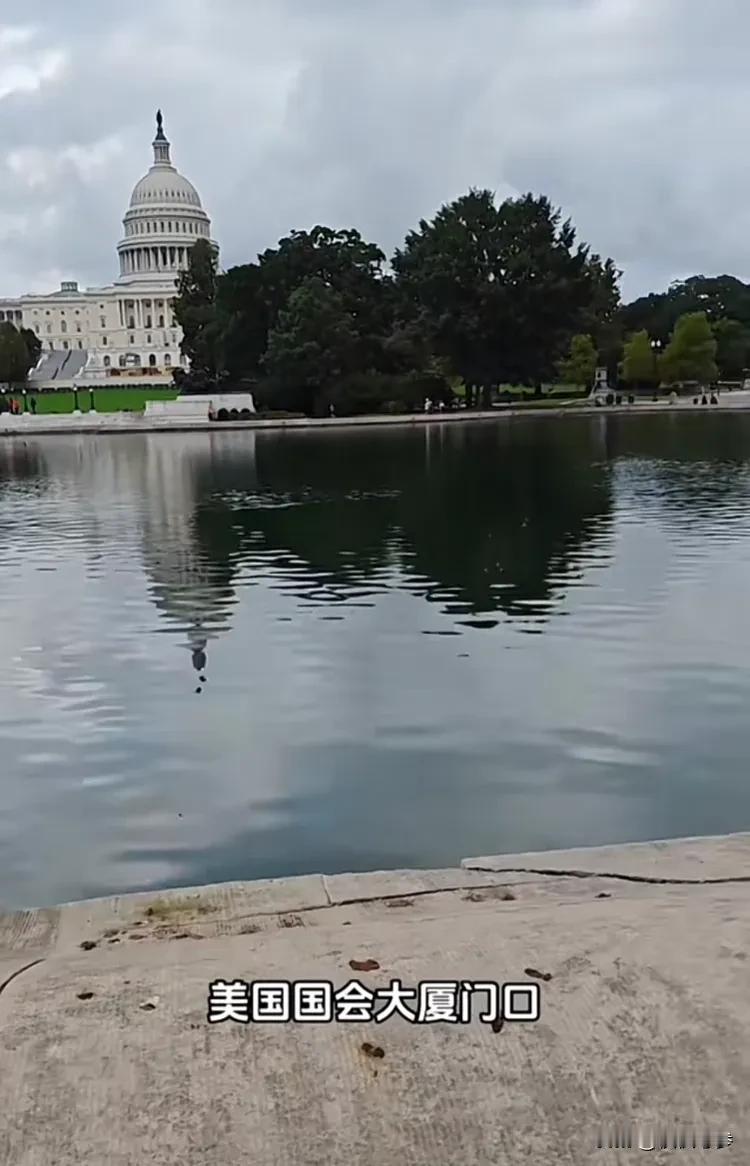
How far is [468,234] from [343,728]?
2370 inches

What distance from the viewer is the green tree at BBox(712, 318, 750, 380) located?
292 feet

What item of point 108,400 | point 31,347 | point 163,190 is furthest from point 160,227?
point 108,400

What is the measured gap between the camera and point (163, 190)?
13350cm

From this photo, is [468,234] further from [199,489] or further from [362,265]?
[199,489]

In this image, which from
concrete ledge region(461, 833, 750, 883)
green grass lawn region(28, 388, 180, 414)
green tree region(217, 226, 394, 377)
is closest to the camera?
concrete ledge region(461, 833, 750, 883)

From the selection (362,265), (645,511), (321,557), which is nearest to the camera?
(321,557)

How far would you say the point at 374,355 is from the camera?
66938mm

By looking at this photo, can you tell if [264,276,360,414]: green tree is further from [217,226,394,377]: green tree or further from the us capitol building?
the us capitol building

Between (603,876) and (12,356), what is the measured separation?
353ft

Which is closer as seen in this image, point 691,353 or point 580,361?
point 691,353

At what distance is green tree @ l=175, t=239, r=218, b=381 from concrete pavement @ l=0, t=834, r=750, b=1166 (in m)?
72.9

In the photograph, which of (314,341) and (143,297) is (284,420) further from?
(143,297)

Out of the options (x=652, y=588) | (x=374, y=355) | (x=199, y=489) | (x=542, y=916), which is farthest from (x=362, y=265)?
(x=542, y=916)

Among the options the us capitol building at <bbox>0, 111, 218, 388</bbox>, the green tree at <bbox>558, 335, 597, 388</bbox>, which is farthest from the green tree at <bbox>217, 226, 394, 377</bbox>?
the us capitol building at <bbox>0, 111, 218, 388</bbox>
